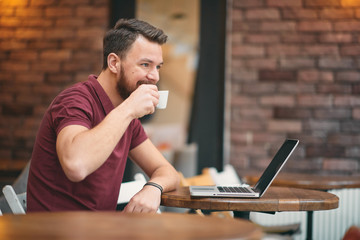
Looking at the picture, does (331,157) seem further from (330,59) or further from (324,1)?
(324,1)

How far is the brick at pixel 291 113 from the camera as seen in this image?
4311 mm

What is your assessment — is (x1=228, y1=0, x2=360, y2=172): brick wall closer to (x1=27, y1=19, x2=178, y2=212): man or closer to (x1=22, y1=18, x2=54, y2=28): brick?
(x1=22, y1=18, x2=54, y2=28): brick

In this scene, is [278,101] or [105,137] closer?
→ [105,137]

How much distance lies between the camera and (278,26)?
4.36 meters

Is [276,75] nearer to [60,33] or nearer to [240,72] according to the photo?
[240,72]

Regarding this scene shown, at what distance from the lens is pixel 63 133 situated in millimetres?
1467

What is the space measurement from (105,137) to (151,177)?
538 millimetres

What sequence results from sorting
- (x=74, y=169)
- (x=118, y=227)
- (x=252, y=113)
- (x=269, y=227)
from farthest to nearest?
(x=252, y=113)
(x=269, y=227)
(x=74, y=169)
(x=118, y=227)

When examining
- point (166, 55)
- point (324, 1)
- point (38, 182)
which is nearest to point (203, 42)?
point (324, 1)

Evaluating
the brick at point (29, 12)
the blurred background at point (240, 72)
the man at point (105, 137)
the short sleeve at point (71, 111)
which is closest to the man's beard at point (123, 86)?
the man at point (105, 137)

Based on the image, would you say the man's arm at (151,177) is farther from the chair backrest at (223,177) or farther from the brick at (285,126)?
the brick at (285,126)

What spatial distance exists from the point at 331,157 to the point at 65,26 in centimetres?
284

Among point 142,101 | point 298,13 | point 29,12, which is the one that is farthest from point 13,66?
point 142,101

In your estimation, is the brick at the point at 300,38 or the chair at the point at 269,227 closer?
the chair at the point at 269,227
